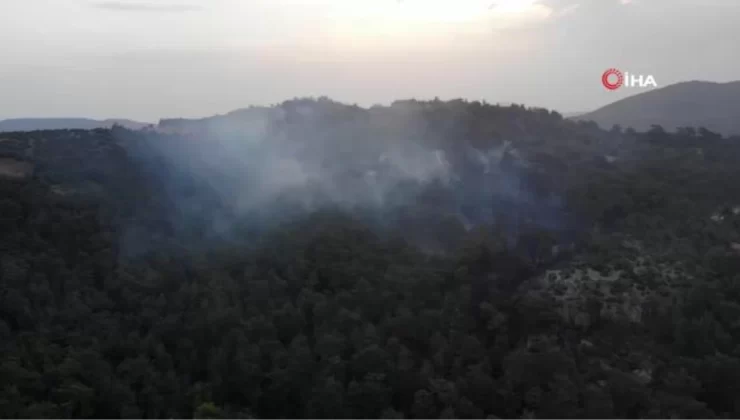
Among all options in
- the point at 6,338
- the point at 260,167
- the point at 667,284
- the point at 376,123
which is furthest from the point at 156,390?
the point at 376,123

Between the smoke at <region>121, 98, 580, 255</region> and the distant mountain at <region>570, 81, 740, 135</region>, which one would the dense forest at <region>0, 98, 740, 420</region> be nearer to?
the smoke at <region>121, 98, 580, 255</region>

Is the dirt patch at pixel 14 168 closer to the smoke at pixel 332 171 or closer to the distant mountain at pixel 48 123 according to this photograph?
the smoke at pixel 332 171

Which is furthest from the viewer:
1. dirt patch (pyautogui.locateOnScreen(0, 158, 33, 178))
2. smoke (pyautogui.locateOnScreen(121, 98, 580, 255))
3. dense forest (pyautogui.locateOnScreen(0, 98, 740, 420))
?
smoke (pyautogui.locateOnScreen(121, 98, 580, 255))

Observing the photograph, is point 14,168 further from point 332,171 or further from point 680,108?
point 680,108

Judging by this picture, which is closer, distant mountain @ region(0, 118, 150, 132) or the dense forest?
the dense forest

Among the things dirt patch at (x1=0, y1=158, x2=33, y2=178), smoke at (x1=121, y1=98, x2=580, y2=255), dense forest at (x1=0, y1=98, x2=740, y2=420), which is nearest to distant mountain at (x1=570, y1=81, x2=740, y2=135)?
dense forest at (x1=0, y1=98, x2=740, y2=420)

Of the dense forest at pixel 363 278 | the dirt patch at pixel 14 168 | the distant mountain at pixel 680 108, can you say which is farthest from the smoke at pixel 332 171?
the distant mountain at pixel 680 108

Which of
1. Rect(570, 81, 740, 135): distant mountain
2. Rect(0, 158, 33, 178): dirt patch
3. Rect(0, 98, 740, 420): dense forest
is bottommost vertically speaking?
Rect(0, 98, 740, 420): dense forest
